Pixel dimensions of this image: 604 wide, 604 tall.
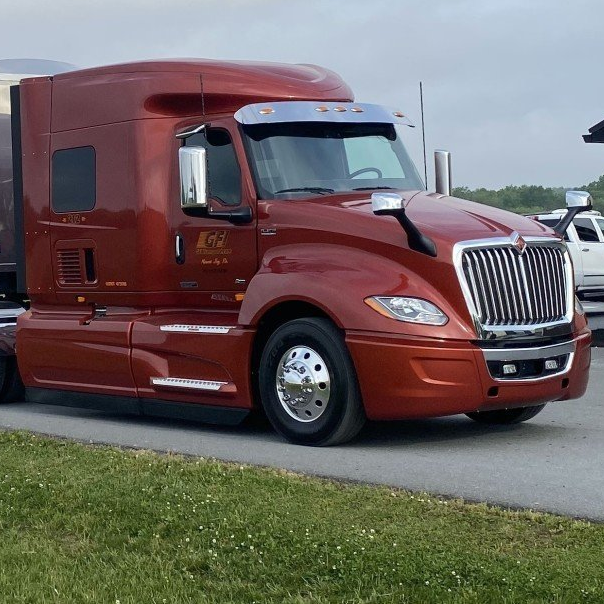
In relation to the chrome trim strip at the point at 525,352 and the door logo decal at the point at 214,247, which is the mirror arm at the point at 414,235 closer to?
the chrome trim strip at the point at 525,352

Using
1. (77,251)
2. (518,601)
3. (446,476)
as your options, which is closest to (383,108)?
(77,251)

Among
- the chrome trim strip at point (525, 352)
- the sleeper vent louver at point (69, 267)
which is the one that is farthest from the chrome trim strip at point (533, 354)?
the sleeper vent louver at point (69, 267)

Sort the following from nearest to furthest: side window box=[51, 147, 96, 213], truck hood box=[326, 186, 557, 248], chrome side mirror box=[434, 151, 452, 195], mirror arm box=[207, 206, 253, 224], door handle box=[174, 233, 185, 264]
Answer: truck hood box=[326, 186, 557, 248], mirror arm box=[207, 206, 253, 224], door handle box=[174, 233, 185, 264], side window box=[51, 147, 96, 213], chrome side mirror box=[434, 151, 452, 195]

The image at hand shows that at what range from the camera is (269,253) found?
31.4ft

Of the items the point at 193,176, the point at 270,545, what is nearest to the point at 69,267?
the point at 193,176

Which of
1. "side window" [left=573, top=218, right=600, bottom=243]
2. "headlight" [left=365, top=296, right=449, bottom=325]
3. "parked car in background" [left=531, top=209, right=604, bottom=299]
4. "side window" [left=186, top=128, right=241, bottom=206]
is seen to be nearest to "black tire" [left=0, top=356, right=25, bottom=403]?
"side window" [left=186, top=128, right=241, bottom=206]

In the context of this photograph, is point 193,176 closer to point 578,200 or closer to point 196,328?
point 196,328

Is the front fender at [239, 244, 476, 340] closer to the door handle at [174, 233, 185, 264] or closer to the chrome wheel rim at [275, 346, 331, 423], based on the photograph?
the chrome wheel rim at [275, 346, 331, 423]

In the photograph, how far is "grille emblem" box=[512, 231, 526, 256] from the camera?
8.91m

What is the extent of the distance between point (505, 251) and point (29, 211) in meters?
4.76

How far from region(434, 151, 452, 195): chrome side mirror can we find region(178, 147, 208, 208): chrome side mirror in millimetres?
2351

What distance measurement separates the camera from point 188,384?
33.2ft

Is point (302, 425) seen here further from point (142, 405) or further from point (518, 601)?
point (518, 601)

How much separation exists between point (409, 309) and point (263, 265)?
138 cm
